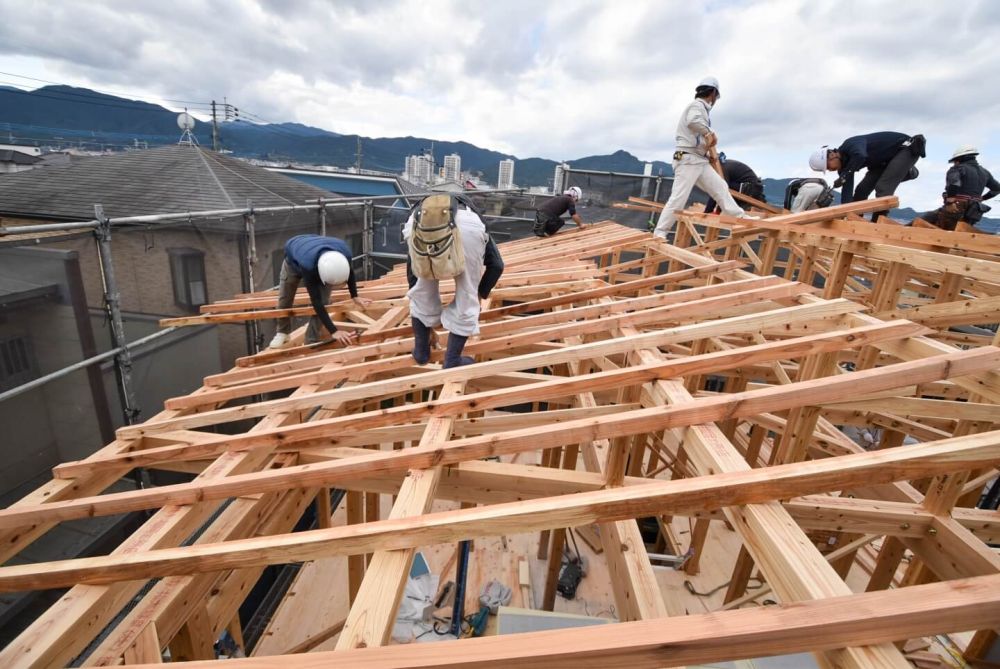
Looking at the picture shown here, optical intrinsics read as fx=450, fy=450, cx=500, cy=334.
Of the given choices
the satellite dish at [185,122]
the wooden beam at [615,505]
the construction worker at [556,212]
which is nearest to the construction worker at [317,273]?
the wooden beam at [615,505]

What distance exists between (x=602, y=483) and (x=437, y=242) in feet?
6.82

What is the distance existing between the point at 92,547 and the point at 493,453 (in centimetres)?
688

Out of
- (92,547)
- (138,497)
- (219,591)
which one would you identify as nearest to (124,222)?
(138,497)

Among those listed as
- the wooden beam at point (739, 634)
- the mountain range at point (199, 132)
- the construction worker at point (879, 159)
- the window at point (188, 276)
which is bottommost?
the window at point (188, 276)

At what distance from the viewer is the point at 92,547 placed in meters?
5.95

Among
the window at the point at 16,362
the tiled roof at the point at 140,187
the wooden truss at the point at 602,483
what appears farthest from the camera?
the tiled roof at the point at 140,187

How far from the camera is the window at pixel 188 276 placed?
7.16m

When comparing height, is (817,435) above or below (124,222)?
below

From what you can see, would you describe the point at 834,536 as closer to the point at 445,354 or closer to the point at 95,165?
the point at 445,354

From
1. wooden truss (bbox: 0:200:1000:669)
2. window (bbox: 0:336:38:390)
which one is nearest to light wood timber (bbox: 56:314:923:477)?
wooden truss (bbox: 0:200:1000:669)

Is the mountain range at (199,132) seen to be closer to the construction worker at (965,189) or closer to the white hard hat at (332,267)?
the construction worker at (965,189)

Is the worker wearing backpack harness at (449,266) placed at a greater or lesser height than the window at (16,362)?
greater

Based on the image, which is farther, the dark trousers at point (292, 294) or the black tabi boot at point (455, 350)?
the dark trousers at point (292, 294)

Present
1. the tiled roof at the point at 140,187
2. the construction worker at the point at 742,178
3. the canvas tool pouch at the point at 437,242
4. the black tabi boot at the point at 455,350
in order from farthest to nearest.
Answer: the construction worker at the point at 742,178 < the tiled roof at the point at 140,187 < the black tabi boot at the point at 455,350 < the canvas tool pouch at the point at 437,242
